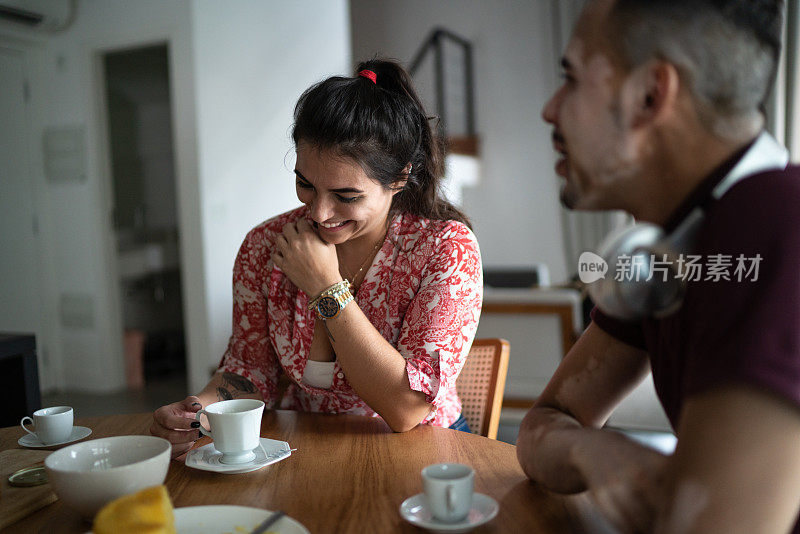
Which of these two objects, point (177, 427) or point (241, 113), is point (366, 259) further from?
point (241, 113)

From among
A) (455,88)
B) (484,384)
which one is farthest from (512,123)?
(484,384)

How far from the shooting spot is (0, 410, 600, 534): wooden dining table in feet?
2.61

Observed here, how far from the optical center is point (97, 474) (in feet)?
2.39

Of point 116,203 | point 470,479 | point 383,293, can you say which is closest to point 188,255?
point 116,203

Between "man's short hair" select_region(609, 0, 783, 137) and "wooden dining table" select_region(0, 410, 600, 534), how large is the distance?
483mm

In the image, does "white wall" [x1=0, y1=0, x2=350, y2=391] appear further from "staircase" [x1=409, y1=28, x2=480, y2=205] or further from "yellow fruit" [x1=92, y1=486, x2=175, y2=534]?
"yellow fruit" [x1=92, y1=486, x2=175, y2=534]

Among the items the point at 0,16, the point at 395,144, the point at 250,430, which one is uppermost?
the point at 0,16

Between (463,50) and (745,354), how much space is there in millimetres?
6709

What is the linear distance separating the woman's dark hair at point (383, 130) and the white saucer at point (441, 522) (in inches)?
30.7

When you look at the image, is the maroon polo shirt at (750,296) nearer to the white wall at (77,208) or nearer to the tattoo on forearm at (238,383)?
the tattoo on forearm at (238,383)

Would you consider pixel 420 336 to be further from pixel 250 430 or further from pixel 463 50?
pixel 463 50

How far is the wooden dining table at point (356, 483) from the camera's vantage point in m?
0.80

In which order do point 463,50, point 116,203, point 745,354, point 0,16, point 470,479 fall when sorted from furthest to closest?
point 463,50
point 116,203
point 0,16
point 470,479
point 745,354

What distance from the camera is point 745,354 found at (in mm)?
571
